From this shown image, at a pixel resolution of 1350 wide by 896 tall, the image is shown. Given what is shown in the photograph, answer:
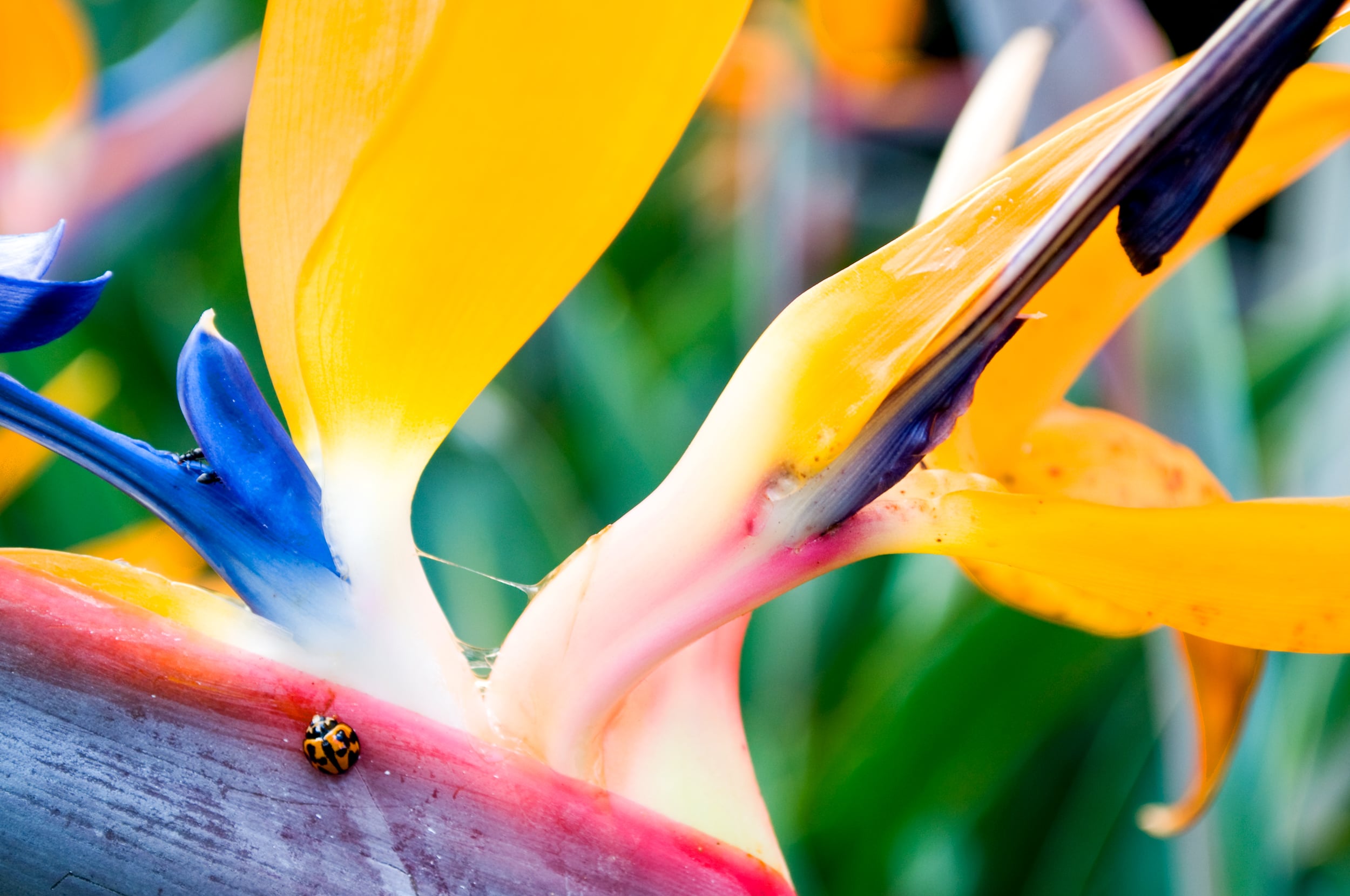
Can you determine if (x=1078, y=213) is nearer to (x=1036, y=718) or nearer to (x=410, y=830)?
(x=410, y=830)

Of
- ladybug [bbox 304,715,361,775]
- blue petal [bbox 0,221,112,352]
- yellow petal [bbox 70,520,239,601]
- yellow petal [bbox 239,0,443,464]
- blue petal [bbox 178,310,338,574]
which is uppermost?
yellow petal [bbox 239,0,443,464]

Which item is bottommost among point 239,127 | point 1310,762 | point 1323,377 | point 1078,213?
point 1310,762

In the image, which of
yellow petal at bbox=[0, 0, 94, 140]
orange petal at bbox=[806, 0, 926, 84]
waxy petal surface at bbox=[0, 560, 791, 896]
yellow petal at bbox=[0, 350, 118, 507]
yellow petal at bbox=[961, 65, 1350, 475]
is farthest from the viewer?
orange petal at bbox=[806, 0, 926, 84]

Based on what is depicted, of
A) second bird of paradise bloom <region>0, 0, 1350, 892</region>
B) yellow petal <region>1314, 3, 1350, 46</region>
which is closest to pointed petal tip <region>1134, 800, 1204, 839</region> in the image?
second bird of paradise bloom <region>0, 0, 1350, 892</region>

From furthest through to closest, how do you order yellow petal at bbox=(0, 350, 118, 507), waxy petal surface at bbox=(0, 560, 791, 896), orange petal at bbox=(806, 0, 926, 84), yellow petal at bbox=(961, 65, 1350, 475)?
orange petal at bbox=(806, 0, 926, 84)
yellow petal at bbox=(0, 350, 118, 507)
yellow petal at bbox=(961, 65, 1350, 475)
waxy petal surface at bbox=(0, 560, 791, 896)

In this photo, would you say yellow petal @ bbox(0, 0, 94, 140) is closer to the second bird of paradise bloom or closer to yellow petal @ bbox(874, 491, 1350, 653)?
the second bird of paradise bloom

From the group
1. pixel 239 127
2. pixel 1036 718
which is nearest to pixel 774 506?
pixel 1036 718
